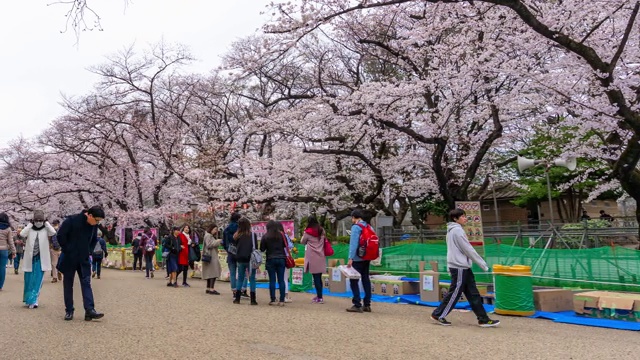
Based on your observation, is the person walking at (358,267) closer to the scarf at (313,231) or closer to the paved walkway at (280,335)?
the paved walkway at (280,335)

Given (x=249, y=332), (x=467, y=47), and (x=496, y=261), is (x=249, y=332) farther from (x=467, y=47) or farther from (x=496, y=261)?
(x=467, y=47)

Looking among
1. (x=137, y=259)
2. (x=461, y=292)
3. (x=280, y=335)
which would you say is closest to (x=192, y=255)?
(x=280, y=335)

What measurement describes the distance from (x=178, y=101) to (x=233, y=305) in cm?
1992

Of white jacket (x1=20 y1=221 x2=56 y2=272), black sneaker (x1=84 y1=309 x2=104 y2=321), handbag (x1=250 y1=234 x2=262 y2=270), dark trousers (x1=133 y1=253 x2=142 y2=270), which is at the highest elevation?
white jacket (x1=20 y1=221 x2=56 y2=272)

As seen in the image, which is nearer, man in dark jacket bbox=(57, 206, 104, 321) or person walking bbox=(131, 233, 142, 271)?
man in dark jacket bbox=(57, 206, 104, 321)

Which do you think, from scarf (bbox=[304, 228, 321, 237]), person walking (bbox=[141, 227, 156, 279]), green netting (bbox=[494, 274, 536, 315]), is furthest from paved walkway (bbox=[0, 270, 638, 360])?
person walking (bbox=[141, 227, 156, 279])

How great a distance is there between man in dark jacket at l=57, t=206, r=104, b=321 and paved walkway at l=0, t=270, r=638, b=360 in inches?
10.7

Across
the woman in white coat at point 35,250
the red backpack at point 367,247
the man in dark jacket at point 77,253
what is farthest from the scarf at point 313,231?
the woman in white coat at point 35,250

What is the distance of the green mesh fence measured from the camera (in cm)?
884

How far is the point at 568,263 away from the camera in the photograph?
382 inches

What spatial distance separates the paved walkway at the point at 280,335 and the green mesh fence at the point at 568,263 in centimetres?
221

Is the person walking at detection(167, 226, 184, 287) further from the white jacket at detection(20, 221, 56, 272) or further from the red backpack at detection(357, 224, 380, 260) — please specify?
the red backpack at detection(357, 224, 380, 260)

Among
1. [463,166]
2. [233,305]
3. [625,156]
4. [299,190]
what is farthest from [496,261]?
[299,190]

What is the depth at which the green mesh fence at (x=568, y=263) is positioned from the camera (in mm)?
8836
